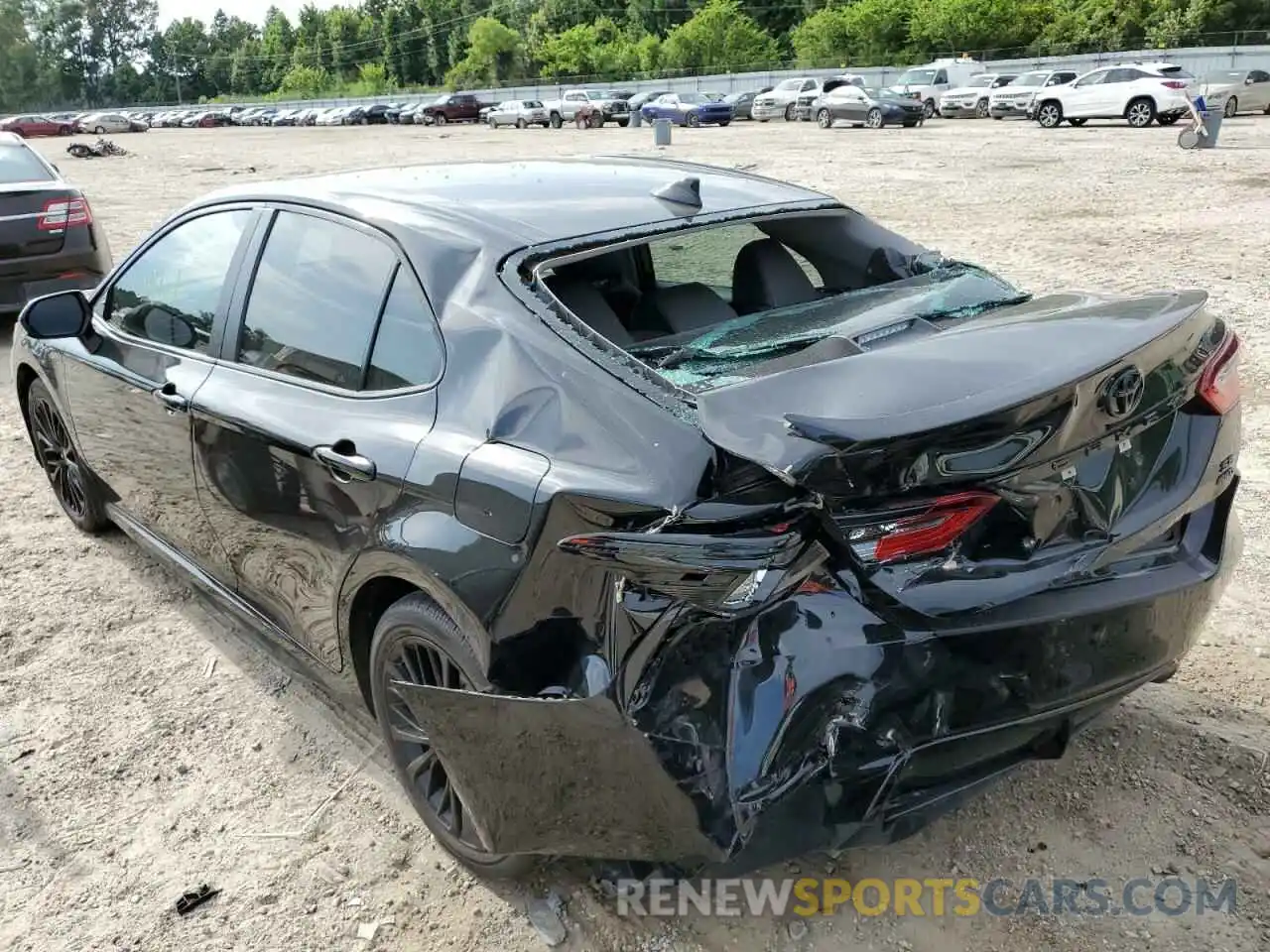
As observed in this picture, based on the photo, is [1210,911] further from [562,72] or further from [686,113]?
[562,72]

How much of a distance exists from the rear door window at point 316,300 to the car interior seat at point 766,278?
3.76 ft

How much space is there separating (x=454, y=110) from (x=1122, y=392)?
5759 centimetres

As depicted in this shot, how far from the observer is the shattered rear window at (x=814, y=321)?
2400 mm

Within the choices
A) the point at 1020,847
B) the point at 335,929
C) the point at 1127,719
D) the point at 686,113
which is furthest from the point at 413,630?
the point at 686,113

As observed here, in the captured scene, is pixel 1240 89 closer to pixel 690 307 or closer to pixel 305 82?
pixel 690 307

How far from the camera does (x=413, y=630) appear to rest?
2.42 m

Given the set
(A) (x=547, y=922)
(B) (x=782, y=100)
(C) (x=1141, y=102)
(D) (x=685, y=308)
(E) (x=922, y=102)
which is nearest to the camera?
(A) (x=547, y=922)

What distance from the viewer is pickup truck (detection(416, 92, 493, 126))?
5512cm

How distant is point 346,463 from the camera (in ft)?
8.19

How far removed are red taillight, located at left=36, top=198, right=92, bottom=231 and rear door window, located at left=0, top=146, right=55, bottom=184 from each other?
0.49 metres

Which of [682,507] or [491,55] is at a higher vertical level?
[491,55]

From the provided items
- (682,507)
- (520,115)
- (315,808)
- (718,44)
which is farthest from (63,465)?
(718,44)

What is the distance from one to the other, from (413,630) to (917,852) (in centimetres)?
136

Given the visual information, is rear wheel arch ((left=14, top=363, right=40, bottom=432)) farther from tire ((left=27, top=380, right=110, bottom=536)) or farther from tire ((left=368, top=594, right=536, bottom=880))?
tire ((left=368, top=594, right=536, bottom=880))
